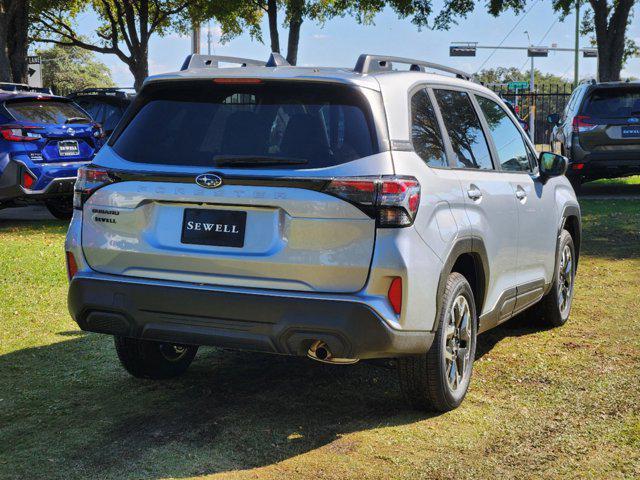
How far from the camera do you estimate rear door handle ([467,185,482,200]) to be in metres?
5.22

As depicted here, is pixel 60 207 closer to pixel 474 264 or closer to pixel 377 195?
pixel 474 264

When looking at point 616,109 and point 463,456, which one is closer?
point 463,456

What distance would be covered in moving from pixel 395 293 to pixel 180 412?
147cm

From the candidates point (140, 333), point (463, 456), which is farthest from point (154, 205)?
point (463, 456)

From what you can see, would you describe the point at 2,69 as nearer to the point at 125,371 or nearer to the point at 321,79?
the point at 125,371

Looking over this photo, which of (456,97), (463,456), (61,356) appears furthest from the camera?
(61,356)

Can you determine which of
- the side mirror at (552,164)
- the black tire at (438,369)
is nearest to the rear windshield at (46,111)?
the side mirror at (552,164)

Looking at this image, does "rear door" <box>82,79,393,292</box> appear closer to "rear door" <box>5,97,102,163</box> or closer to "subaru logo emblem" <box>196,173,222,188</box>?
"subaru logo emblem" <box>196,173,222,188</box>

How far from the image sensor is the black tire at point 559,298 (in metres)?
7.01

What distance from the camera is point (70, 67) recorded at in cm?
10325

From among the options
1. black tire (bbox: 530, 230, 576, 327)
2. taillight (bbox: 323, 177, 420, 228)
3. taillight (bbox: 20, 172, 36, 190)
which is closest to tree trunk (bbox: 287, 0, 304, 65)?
taillight (bbox: 20, 172, 36, 190)

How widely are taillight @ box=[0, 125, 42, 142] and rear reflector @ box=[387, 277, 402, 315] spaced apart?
9.53 m

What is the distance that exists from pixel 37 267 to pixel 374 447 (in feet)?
20.1

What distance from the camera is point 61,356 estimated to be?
635cm
